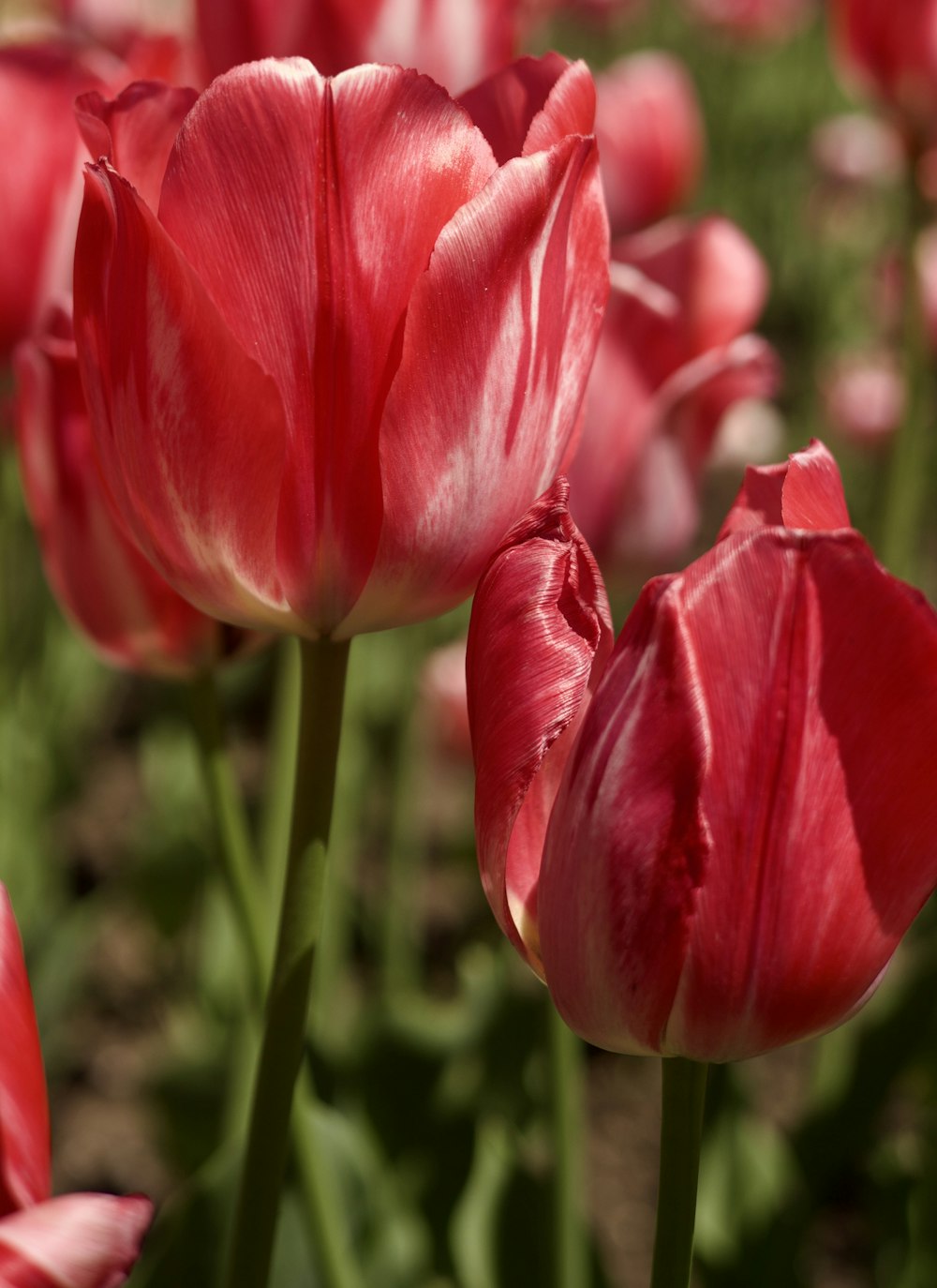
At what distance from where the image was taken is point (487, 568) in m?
0.32

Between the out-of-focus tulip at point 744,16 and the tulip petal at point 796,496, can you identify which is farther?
the out-of-focus tulip at point 744,16

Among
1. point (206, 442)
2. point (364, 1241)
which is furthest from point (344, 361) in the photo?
point (364, 1241)

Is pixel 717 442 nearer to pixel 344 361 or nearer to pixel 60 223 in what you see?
pixel 60 223

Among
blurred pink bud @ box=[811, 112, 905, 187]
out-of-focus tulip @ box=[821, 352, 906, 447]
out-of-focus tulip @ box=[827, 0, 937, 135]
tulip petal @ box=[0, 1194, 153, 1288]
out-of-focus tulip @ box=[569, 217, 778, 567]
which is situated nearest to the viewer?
tulip petal @ box=[0, 1194, 153, 1288]

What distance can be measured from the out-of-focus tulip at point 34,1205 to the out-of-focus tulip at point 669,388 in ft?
1.32

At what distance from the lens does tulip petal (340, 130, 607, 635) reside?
0.32 m

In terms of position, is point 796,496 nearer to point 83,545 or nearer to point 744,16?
point 83,545

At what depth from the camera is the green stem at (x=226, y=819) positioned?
50 centimetres

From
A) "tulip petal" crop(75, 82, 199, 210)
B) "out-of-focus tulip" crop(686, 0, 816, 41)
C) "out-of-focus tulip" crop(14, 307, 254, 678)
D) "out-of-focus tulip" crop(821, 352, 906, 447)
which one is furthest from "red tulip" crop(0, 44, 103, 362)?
"out-of-focus tulip" crop(686, 0, 816, 41)

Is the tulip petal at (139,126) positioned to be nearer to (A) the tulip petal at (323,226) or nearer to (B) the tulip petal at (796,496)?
(A) the tulip petal at (323,226)

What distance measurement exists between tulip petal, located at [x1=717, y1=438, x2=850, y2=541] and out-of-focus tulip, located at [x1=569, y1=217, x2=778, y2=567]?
0.99 feet

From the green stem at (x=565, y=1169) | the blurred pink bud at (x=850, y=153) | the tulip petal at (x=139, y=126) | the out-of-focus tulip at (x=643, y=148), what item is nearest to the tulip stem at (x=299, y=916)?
the tulip petal at (x=139, y=126)

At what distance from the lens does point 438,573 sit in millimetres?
346

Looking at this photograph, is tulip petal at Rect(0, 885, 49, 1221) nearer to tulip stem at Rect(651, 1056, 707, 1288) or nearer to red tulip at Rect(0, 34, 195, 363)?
tulip stem at Rect(651, 1056, 707, 1288)
